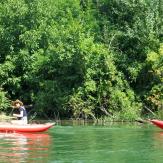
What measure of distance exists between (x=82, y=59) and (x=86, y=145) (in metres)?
12.3

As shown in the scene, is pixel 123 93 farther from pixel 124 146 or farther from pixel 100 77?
pixel 124 146

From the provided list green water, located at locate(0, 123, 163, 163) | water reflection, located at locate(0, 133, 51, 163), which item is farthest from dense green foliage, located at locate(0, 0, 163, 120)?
water reflection, located at locate(0, 133, 51, 163)

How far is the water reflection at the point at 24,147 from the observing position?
53.0ft

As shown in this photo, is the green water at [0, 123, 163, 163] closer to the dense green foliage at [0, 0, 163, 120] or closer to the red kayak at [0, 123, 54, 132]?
the red kayak at [0, 123, 54, 132]

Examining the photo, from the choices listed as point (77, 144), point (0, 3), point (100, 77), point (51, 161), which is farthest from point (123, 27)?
point (51, 161)

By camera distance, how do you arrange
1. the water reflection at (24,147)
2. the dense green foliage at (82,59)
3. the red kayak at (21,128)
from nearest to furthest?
the water reflection at (24,147) → the red kayak at (21,128) → the dense green foliage at (82,59)

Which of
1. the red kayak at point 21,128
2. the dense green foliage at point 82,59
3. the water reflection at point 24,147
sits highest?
the dense green foliage at point 82,59

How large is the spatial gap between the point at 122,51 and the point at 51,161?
19.8 metres

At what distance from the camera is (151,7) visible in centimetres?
3403

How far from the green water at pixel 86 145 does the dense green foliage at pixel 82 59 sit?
486 cm

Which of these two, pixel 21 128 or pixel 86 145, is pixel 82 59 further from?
pixel 86 145

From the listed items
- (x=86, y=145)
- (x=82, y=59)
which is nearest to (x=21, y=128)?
(x=86, y=145)

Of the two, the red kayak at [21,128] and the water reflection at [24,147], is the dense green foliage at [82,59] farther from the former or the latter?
the water reflection at [24,147]

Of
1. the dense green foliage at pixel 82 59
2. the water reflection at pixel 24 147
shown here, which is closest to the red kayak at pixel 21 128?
the water reflection at pixel 24 147
